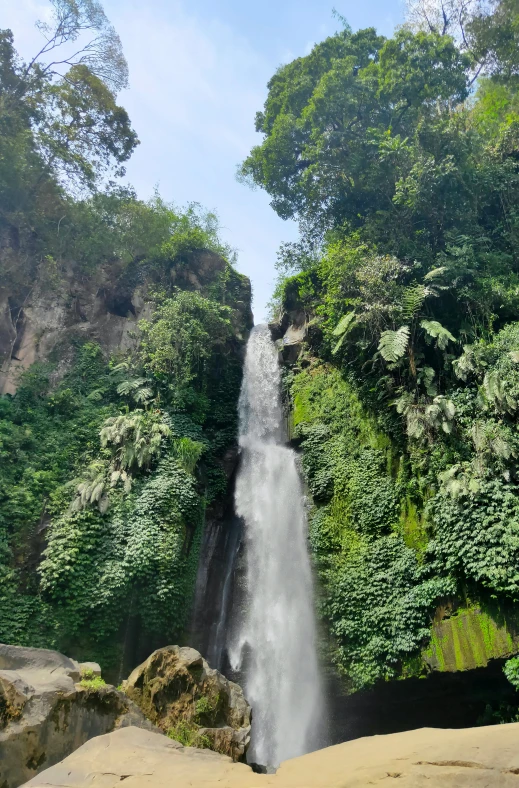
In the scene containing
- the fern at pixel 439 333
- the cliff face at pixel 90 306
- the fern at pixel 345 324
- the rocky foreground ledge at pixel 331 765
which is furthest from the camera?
the cliff face at pixel 90 306

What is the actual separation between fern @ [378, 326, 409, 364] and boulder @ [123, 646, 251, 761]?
782 centimetres

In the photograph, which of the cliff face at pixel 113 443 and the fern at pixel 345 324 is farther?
the fern at pixel 345 324

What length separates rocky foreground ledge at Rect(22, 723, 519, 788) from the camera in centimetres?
285

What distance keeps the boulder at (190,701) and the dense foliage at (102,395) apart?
191cm

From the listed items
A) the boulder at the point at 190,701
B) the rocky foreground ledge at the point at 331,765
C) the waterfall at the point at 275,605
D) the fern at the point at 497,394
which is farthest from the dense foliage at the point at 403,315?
the rocky foreground ledge at the point at 331,765

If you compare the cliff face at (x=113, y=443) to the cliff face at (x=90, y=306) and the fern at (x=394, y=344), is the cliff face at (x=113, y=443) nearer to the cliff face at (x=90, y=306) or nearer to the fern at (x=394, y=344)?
the cliff face at (x=90, y=306)

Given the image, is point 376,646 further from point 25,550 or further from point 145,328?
point 145,328

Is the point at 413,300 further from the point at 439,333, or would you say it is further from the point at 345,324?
the point at 345,324

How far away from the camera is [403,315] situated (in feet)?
43.2

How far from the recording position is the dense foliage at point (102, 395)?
10922 millimetres

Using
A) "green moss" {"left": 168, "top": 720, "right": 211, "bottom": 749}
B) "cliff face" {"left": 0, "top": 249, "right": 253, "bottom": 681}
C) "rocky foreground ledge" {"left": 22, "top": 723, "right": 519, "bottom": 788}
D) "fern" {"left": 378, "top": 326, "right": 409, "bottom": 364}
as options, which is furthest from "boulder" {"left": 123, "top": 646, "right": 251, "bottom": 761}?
"fern" {"left": 378, "top": 326, "right": 409, "bottom": 364}

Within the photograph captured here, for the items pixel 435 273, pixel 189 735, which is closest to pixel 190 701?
pixel 189 735

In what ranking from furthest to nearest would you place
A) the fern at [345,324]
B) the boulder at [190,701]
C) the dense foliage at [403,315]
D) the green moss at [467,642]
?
the fern at [345,324], the dense foliage at [403,315], the green moss at [467,642], the boulder at [190,701]

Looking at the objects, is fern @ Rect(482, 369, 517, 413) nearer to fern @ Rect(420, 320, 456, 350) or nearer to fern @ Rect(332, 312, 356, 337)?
fern @ Rect(420, 320, 456, 350)
